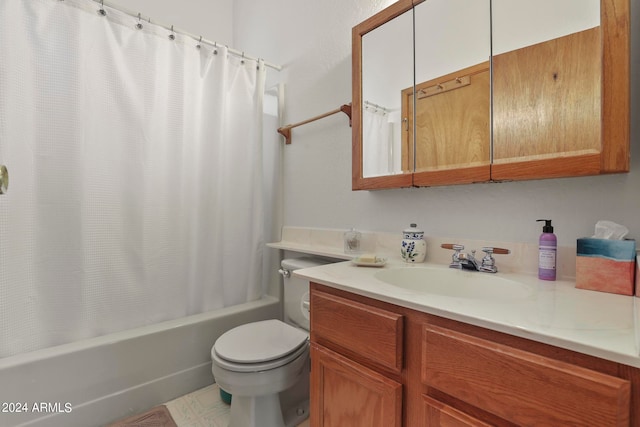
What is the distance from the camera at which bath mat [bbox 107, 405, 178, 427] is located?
4.44 ft

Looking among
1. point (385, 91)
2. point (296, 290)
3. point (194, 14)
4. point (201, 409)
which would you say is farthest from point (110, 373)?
point (194, 14)

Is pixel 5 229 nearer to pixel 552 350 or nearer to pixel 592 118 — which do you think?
pixel 552 350

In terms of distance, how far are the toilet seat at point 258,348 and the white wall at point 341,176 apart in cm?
61

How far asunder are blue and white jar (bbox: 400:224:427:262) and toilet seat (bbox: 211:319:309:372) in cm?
58

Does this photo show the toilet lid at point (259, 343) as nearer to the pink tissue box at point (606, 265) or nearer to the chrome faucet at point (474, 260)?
the chrome faucet at point (474, 260)

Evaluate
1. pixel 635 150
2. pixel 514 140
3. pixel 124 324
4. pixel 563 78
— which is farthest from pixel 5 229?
pixel 635 150

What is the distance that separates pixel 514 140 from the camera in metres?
0.95

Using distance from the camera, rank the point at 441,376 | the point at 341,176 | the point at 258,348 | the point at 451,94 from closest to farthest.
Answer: the point at 441,376
the point at 451,94
the point at 258,348
the point at 341,176

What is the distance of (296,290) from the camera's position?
157 cm

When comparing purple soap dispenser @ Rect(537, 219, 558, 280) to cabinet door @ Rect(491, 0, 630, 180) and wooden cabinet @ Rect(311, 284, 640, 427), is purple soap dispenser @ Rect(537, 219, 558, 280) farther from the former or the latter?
wooden cabinet @ Rect(311, 284, 640, 427)

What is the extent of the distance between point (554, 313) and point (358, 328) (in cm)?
45

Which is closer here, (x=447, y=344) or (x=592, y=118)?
(x=447, y=344)

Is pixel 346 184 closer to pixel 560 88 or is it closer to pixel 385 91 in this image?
pixel 385 91

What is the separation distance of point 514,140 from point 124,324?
185 centimetres
